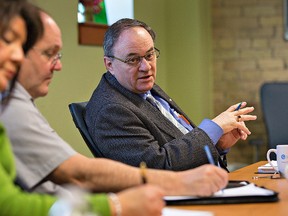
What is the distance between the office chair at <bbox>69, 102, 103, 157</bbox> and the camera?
2.60 metres

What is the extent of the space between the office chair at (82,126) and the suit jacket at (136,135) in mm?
22

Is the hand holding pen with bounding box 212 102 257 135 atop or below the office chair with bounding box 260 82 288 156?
atop

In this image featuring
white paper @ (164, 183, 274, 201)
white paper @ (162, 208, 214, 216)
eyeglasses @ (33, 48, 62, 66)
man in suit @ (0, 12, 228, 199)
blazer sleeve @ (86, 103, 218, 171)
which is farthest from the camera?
blazer sleeve @ (86, 103, 218, 171)

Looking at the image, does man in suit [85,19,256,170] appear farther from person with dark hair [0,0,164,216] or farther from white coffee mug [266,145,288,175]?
person with dark hair [0,0,164,216]

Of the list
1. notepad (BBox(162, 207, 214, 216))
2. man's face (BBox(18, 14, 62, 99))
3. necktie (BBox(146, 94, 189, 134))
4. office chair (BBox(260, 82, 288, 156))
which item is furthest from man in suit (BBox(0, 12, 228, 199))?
office chair (BBox(260, 82, 288, 156))

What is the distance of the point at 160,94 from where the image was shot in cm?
298

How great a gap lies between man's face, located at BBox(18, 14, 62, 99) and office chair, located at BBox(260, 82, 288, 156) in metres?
3.14

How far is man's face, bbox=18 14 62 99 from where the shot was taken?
188cm

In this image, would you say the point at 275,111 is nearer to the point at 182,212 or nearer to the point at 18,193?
the point at 182,212

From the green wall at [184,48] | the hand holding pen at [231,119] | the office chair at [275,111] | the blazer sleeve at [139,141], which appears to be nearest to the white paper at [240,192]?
the blazer sleeve at [139,141]

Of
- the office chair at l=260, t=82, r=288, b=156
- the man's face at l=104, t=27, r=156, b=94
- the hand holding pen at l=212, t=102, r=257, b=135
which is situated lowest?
the office chair at l=260, t=82, r=288, b=156

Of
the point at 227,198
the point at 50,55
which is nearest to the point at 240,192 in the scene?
the point at 227,198

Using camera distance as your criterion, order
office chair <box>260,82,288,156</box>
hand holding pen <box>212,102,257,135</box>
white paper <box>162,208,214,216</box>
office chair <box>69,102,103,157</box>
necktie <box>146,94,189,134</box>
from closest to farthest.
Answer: white paper <box>162,208,214,216</box> < office chair <box>69,102,103,157</box> < hand holding pen <box>212,102,257,135</box> < necktie <box>146,94,189,134</box> < office chair <box>260,82,288,156</box>

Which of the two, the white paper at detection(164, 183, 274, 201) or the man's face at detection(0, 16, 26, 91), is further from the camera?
the white paper at detection(164, 183, 274, 201)
